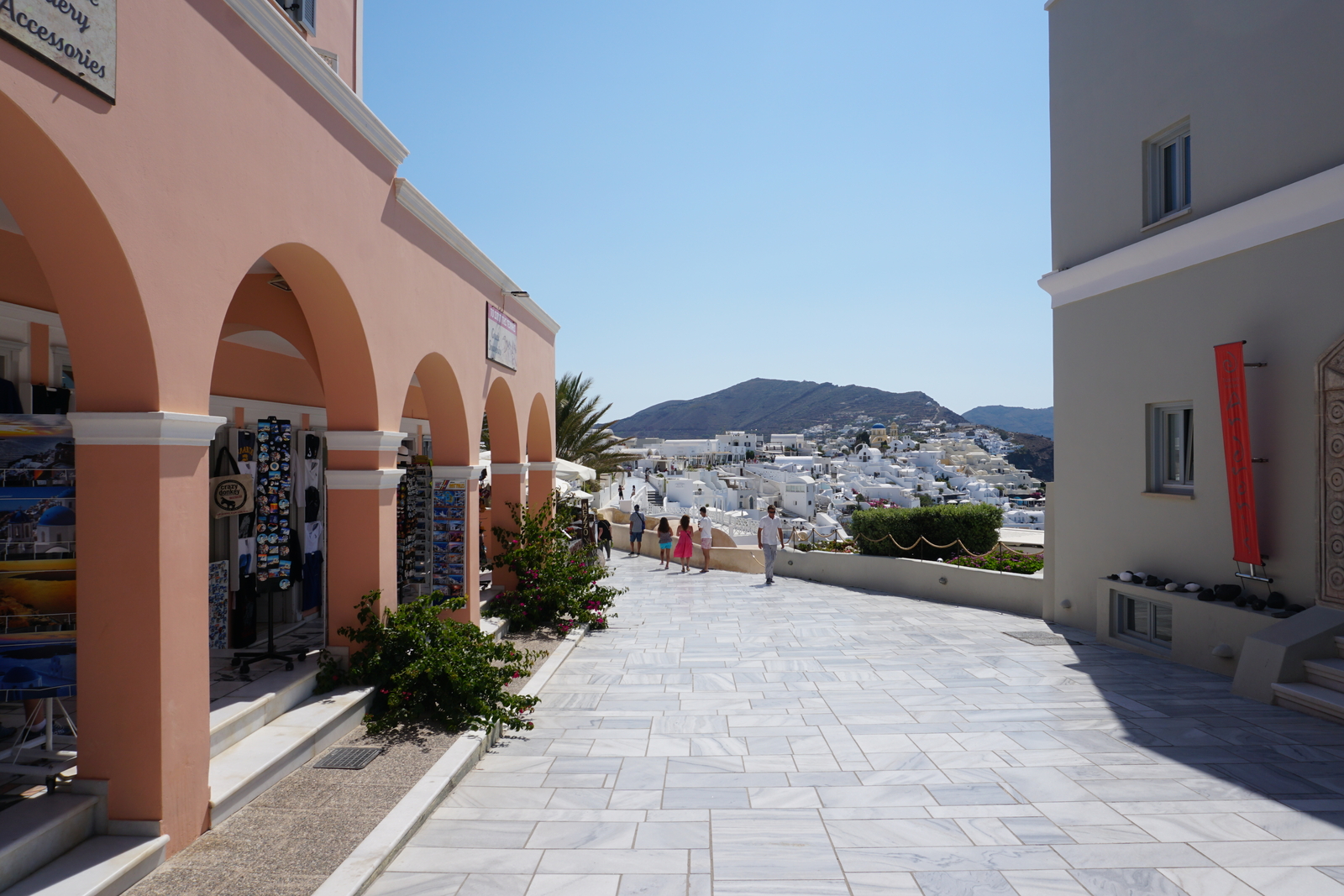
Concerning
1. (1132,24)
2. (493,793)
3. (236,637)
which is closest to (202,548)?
(493,793)

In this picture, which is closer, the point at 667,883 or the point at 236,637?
the point at 667,883

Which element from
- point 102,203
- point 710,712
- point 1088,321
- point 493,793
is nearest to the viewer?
point 102,203

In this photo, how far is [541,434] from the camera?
14508 mm

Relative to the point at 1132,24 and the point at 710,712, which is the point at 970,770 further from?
the point at 1132,24

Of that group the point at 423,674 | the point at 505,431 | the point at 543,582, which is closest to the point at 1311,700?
the point at 423,674

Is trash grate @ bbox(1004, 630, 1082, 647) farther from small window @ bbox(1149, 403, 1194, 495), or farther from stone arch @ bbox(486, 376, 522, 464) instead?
stone arch @ bbox(486, 376, 522, 464)

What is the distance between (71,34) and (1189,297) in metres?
10.3

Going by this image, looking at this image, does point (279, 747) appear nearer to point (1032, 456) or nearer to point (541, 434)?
point (541, 434)

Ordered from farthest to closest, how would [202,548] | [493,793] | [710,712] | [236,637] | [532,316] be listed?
[532,316] < [236,637] < [710,712] < [493,793] < [202,548]

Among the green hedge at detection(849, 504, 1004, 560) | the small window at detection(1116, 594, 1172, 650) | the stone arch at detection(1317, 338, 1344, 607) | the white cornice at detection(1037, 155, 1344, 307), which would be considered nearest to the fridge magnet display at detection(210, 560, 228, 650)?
the small window at detection(1116, 594, 1172, 650)

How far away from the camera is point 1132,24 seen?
10055 mm

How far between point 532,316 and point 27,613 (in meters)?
9.83

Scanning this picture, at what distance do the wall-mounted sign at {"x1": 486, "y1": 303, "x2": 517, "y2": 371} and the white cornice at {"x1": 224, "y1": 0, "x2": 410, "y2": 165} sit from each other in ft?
11.0

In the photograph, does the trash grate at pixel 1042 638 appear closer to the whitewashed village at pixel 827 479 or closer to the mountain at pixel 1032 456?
the whitewashed village at pixel 827 479
